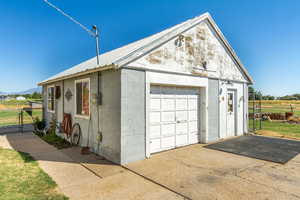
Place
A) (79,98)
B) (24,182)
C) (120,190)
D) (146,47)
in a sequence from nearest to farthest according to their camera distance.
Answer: (120,190) → (24,182) → (146,47) → (79,98)

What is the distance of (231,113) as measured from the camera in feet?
27.2

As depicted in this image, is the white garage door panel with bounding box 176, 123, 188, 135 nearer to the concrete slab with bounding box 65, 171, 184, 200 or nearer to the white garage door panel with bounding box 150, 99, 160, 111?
the white garage door panel with bounding box 150, 99, 160, 111

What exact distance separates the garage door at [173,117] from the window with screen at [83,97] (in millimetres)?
2609

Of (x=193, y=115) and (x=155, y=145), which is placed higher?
(x=193, y=115)

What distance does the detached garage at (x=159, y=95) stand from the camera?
4.64 meters

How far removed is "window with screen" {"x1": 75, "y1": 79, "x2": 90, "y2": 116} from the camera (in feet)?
20.0

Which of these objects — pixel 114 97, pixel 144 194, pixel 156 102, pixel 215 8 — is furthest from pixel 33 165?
pixel 215 8

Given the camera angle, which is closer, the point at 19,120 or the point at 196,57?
the point at 196,57

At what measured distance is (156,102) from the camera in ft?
17.8

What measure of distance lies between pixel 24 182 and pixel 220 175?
4.54m

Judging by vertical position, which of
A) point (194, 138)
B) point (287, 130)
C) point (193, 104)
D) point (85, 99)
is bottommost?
point (287, 130)

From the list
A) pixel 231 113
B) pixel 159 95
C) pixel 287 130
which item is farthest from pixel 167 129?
pixel 287 130

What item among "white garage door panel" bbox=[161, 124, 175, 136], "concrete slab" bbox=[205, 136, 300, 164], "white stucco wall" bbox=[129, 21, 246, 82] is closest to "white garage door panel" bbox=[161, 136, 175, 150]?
"white garage door panel" bbox=[161, 124, 175, 136]

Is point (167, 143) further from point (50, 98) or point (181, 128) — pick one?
point (50, 98)
